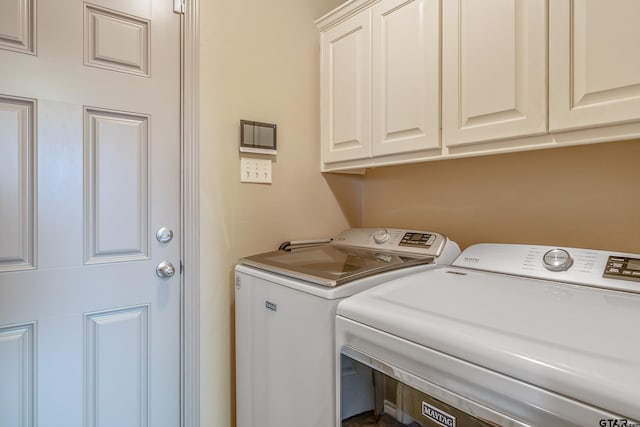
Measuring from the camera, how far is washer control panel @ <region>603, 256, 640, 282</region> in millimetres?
963

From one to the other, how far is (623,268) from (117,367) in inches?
67.9

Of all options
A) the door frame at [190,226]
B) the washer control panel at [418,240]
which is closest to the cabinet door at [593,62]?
the washer control panel at [418,240]

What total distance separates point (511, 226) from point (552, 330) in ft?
2.71

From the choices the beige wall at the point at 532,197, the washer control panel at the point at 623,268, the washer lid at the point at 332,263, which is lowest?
the washer lid at the point at 332,263

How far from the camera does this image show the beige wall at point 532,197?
1.17 m

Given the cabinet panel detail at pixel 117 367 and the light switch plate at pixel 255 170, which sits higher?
the light switch plate at pixel 255 170

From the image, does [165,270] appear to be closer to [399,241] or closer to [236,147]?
[236,147]

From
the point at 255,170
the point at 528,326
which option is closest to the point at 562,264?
the point at 528,326

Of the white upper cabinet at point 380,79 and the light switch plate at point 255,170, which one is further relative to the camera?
the light switch plate at point 255,170

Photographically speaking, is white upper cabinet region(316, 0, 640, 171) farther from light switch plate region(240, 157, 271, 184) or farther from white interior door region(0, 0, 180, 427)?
white interior door region(0, 0, 180, 427)

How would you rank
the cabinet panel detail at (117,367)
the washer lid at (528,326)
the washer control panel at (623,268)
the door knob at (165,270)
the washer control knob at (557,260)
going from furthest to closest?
the door knob at (165,270), the cabinet panel detail at (117,367), the washer control knob at (557,260), the washer control panel at (623,268), the washer lid at (528,326)

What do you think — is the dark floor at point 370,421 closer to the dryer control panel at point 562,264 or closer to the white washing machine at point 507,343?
the white washing machine at point 507,343

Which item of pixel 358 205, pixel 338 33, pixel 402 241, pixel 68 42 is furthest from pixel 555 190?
pixel 68 42

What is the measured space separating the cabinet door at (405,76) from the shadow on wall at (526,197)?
38cm
